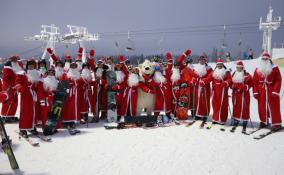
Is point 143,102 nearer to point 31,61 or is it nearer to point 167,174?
point 31,61

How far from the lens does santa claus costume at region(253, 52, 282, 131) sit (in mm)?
7492

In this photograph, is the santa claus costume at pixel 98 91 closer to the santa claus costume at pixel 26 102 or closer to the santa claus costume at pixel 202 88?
the santa claus costume at pixel 26 102

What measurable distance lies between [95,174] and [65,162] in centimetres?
83

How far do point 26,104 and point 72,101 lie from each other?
140cm

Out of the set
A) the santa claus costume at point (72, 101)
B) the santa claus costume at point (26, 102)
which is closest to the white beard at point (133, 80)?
the santa claus costume at point (72, 101)

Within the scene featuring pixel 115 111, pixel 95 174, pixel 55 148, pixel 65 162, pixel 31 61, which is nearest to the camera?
pixel 95 174

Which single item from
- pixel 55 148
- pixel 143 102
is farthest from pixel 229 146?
pixel 55 148

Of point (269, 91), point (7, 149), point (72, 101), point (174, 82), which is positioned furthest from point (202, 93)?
point (7, 149)

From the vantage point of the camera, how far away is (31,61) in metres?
6.95

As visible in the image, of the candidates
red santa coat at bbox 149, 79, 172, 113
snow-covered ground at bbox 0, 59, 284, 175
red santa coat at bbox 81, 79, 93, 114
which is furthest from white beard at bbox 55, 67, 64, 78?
red santa coat at bbox 149, 79, 172, 113

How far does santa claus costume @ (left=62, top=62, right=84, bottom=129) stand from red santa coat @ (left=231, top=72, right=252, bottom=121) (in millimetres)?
4366

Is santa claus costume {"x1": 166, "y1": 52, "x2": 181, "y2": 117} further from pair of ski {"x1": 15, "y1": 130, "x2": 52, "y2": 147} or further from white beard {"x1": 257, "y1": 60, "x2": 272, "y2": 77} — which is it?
pair of ski {"x1": 15, "y1": 130, "x2": 52, "y2": 147}

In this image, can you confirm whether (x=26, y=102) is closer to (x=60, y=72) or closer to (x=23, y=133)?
(x=23, y=133)

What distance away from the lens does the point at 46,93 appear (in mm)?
7145
